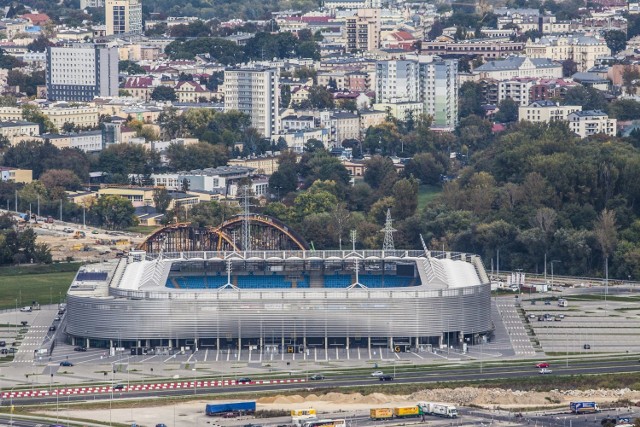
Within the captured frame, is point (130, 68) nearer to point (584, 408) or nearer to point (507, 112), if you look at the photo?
point (507, 112)

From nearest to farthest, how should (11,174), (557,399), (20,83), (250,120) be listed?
(557,399)
(11,174)
(250,120)
(20,83)

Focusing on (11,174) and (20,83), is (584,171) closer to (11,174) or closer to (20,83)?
(11,174)

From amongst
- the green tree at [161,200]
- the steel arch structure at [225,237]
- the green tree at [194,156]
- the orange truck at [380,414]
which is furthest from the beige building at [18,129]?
the orange truck at [380,414]

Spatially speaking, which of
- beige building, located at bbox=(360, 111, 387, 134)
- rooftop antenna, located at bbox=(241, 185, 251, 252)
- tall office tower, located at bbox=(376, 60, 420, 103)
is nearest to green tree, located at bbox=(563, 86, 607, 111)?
tall office tower, located at bbox=(376, 60, 420, 103)

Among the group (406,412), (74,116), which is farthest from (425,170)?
(406,412)

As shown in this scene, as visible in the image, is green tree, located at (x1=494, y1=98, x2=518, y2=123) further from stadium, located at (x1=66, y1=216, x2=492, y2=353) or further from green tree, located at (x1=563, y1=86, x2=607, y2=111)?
stadium, located at (x1=66, y1=216, x2=492, y2=353)

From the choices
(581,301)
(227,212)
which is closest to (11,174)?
(227,212)
